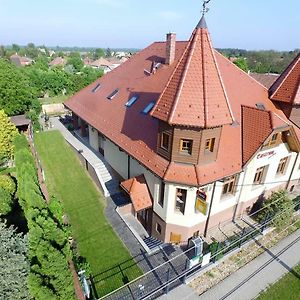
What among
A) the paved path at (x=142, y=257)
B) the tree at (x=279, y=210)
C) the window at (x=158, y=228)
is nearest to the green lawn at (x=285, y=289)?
the tree at (x=279, y=210)

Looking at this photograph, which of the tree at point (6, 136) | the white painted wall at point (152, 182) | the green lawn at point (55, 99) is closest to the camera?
the white painted wall at point (152, 182)

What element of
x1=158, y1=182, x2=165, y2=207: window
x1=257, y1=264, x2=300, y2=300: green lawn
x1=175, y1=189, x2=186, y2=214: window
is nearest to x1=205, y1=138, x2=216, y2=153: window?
x1=175, y1=189, x2=186, y2=214: window

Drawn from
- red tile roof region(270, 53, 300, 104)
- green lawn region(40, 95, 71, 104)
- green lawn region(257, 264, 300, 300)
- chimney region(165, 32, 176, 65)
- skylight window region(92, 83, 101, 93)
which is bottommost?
green lawn region(40, 95, 71, 104)

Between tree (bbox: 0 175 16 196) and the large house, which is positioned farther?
tree (bbox: 0 175 16 196)

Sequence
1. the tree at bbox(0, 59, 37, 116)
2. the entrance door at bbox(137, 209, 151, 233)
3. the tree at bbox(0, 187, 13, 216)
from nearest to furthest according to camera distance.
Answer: the entrance door at bbox(137, 209, 151, 233) < the tree at bbox(0, 187, 13, 216) < the tree at bbox(0, 59, 37, 116)

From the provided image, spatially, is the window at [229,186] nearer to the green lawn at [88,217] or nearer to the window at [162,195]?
the window at [162,195]

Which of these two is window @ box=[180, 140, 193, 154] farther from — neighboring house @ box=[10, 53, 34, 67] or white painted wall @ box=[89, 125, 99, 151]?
neighboring house @ box=[10, 53, 34, 67]

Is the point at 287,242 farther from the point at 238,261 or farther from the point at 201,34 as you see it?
the point at 201,34
